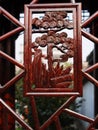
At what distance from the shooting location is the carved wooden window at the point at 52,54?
2.27 metres

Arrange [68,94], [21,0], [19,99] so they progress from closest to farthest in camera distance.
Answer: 1. [68,94]
2. [21,0]
3. [19,99]

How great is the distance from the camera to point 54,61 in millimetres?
2283

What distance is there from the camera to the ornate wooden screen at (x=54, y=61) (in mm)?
2271

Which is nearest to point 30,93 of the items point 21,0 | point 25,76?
point 25,76

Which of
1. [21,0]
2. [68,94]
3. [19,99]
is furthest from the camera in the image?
[19,99]

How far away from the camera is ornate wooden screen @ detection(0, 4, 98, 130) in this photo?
2271 millimetres

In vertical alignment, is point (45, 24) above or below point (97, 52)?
above

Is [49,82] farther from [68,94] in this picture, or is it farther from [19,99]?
[19,99]

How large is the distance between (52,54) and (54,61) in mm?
48

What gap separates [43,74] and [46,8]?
0.45 m

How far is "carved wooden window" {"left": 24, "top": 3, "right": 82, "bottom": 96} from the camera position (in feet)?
7.45

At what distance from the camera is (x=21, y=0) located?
3645 mm

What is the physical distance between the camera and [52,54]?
2287 mm

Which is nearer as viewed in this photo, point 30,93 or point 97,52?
point 30,93
